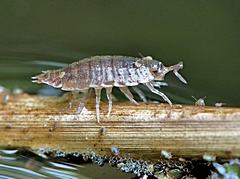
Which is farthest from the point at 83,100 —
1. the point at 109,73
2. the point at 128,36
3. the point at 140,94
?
the point at 128,36

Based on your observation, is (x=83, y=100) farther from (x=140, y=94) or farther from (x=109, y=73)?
(x=140, y=94)

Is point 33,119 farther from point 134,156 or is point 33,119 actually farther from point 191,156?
point 191,156

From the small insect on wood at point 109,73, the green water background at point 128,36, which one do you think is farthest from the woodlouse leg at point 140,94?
the green water background at point 128,36

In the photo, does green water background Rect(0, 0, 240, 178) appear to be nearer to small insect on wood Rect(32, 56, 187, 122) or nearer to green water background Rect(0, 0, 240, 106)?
green water background Rect(0, 0, 240, 106)

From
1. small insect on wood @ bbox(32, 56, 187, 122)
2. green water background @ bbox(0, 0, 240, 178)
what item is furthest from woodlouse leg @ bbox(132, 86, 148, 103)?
green water background @ bbox(0, 0, 240, 178)

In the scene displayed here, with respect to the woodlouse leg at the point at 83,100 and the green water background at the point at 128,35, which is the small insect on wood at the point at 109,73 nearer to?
the woodlouse leg at the point at 83,100

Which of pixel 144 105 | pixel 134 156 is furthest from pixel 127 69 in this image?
pixel 134 156
